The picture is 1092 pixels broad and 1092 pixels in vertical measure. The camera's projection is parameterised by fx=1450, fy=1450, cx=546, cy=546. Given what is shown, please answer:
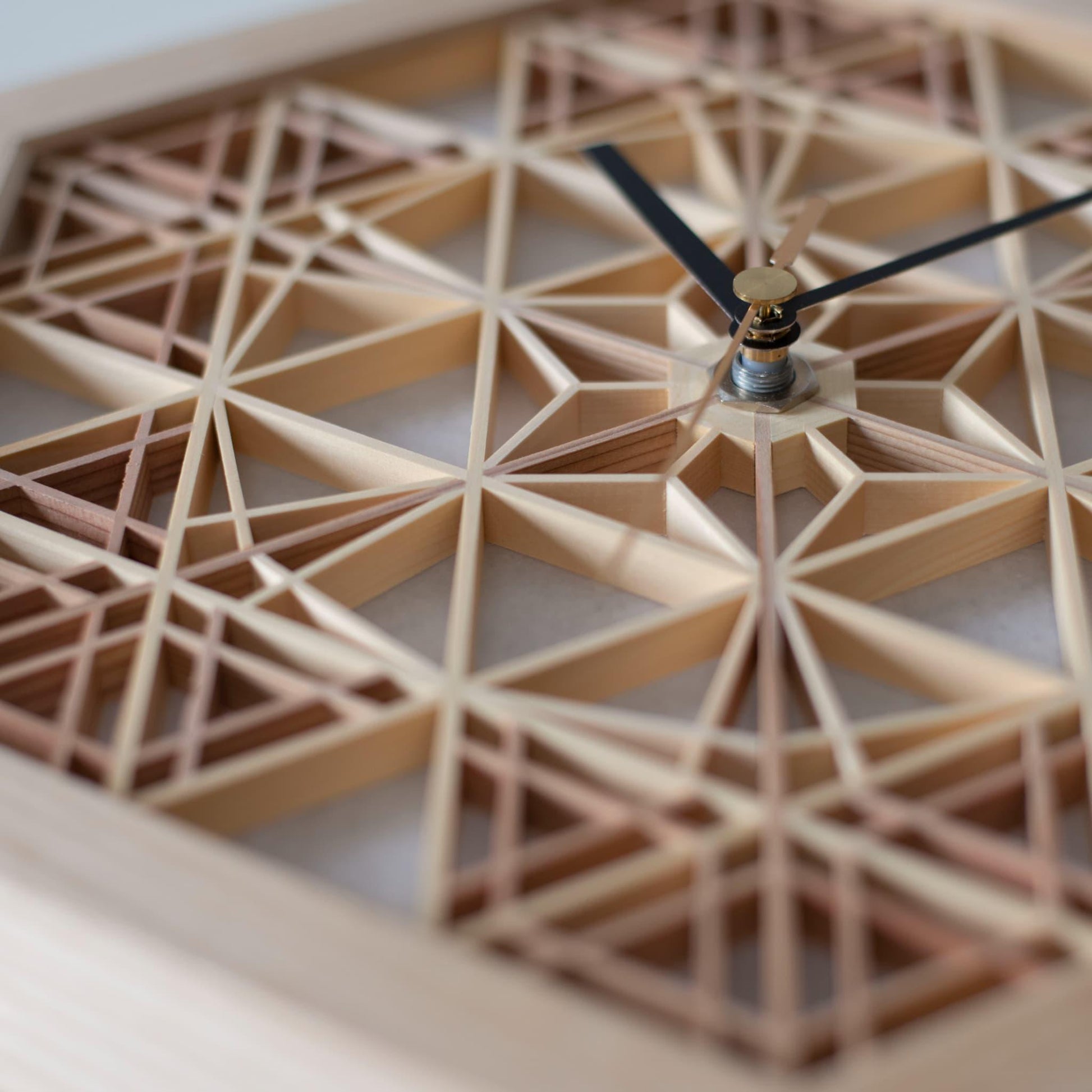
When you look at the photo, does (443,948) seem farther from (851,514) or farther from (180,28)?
(180,28)

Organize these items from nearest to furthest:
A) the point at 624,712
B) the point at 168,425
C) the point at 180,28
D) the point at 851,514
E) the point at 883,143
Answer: the point at 624,712 < the point at 851,514 < the point at 168,425 < the point at 883,143 < the point at 180,28

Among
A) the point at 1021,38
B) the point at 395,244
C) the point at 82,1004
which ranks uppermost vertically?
the point at 1021,38

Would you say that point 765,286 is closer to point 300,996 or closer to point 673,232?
point 673,232

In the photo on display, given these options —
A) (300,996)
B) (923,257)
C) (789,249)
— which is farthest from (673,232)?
(300,996)

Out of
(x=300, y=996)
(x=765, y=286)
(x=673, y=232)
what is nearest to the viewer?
(x=300, y=996)

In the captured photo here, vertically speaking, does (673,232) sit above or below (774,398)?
above

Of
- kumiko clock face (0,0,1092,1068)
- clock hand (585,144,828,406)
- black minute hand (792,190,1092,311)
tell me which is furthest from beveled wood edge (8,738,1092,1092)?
black minute hand (792,190,1092,311)

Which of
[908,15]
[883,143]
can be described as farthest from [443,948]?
[908,15]
